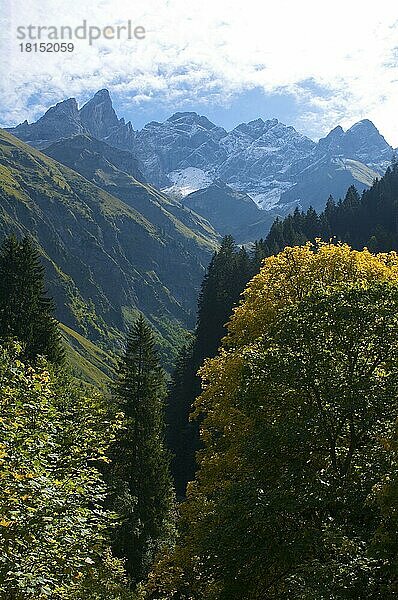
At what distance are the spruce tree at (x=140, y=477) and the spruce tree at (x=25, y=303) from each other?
33.3ft

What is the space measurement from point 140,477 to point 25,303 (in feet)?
59.9

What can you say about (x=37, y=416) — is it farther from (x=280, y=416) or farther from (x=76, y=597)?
(x=280, y=416)

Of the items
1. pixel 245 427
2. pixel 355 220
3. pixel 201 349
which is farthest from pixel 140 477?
pixel 355 220

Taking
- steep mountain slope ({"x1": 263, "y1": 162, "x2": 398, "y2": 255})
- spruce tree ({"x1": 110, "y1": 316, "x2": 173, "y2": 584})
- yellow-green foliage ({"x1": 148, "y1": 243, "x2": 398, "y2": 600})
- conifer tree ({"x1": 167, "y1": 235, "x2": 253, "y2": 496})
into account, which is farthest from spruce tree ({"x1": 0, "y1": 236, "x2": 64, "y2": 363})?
steep mountain slope ({"x1": 263, "y1": 162, "x2": 398, "y2": 255})

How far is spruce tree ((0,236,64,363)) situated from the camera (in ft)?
147

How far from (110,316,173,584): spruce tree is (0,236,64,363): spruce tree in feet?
33.3

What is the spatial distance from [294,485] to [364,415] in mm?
2735

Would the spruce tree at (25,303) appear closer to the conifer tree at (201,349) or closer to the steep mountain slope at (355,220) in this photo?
the conifer tree at (201,349)

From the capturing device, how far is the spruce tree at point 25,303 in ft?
147

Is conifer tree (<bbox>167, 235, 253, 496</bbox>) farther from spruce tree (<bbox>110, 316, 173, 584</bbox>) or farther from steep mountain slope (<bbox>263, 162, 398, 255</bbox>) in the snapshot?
steep mountain slope (<bbox>263, 162, 398, 255</bbox>)

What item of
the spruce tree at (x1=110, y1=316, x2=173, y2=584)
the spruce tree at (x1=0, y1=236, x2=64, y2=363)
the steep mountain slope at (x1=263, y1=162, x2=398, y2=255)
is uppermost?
the steep mountain slope at (x1=263, y1=162, x2=398, y2=255)

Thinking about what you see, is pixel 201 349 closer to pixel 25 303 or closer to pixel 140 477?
pixel 25 303

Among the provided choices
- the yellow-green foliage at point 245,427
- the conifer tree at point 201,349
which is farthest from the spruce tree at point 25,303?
the yellow-green foliage at point 245,427

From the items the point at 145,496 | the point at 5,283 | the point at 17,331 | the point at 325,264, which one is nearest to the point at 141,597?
the point at 145,496
